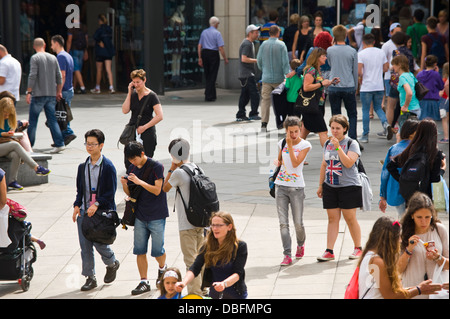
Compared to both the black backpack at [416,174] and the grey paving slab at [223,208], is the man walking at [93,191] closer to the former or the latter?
the grey paving slab at [223,208]

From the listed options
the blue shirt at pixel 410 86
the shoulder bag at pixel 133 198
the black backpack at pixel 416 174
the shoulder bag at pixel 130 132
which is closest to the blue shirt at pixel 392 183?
the black backpack at pixel 416 174

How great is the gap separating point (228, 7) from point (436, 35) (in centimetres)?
668

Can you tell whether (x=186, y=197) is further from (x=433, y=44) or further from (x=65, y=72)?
(x=433, y=44)

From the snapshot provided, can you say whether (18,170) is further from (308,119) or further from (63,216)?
(308,119)

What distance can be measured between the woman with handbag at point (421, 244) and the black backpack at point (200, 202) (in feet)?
6.21

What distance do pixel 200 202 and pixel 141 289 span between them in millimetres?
1070

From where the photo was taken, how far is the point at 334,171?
852 centimetres

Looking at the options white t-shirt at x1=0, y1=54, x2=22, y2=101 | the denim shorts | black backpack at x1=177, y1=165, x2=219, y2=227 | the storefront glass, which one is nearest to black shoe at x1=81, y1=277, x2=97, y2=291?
the denim shorts

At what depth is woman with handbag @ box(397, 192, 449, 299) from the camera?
625cm

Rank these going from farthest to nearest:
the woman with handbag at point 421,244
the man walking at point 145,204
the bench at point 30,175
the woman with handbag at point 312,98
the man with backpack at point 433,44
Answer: the man with backpack at point 433,44, the woman with handbag at point 312,98, the bench at point 30,175, the man walking at point 145,204, the woman with handbag at point 421,244

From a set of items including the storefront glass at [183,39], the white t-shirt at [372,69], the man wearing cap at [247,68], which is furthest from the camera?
the storefront glass at [183,39]

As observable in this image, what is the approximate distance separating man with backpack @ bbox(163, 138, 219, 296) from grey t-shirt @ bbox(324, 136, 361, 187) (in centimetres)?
147

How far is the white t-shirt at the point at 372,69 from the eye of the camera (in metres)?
14.9

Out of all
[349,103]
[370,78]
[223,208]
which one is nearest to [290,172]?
[223,208]
